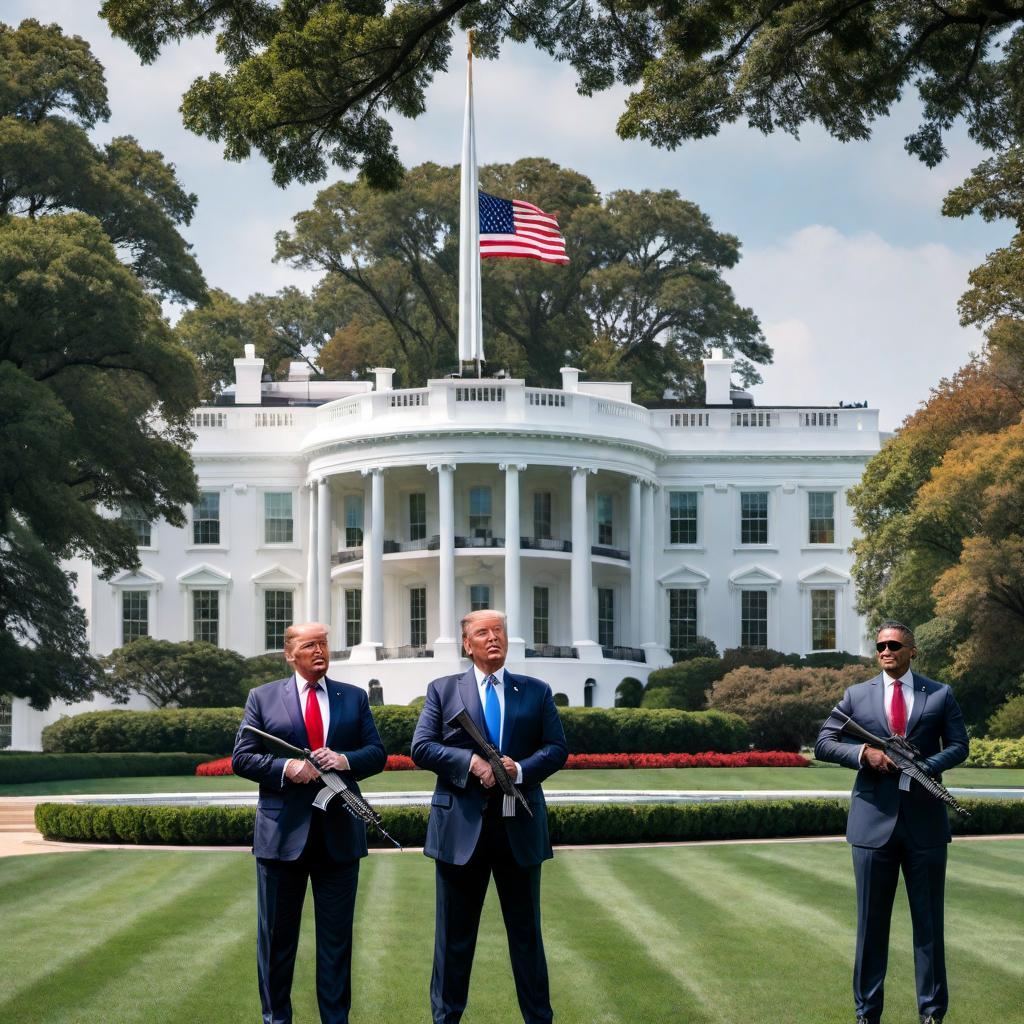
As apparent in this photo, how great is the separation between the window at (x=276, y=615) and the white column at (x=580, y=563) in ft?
33.3

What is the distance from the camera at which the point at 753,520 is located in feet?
195

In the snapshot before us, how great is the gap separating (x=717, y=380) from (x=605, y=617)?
1024cm

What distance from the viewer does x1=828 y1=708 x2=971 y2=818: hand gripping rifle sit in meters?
9.66

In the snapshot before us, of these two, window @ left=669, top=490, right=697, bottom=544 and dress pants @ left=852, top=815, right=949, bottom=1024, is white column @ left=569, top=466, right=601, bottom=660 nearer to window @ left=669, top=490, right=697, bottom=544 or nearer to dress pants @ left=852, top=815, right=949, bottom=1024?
window @ left=669, top=490, right=697, bottom=544

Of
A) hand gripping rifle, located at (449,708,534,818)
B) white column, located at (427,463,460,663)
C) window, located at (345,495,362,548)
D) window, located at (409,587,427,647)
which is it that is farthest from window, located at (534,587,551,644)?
hand gripping rifle, located at (449,708,534,818)

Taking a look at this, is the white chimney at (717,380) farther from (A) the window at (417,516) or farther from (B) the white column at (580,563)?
(A) the window at (417,516)

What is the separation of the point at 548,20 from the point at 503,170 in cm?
5678

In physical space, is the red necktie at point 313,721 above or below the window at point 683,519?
below

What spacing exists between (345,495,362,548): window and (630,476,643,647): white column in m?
8.78

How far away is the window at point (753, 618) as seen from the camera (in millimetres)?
58781

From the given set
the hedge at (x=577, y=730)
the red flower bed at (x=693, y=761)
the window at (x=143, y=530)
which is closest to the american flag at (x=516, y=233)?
the window at (x=143, y=530)

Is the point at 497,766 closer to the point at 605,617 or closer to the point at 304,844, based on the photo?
the point at 304,844

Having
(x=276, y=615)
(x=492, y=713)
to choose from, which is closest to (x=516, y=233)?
(x=276, y=615)

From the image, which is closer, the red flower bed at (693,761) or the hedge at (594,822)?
the hedge at (594,822)
